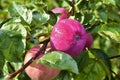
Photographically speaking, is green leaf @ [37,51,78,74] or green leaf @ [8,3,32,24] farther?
green leaf @ [8,3,32,24]

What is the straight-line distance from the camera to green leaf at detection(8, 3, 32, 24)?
1.13 meters

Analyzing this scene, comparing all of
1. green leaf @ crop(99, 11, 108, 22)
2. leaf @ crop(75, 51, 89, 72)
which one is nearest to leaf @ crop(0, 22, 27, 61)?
leaf @ crop(75, 51, 89, 72)

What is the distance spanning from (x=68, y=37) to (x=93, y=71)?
249mm

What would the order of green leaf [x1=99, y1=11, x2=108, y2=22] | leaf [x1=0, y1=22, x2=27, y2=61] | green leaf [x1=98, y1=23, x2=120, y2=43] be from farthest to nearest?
green leaf [x1=99, y1=11, x2=108, y2=22] < green leaf [x1=98, y1=23, x2=120, y2=43] < leaf [x1=0, y1=22, x2=27, y2=61]

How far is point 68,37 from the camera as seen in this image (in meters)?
1.09

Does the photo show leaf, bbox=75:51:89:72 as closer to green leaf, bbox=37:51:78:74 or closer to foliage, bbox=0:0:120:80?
foliage, bbox=0:0:120:80

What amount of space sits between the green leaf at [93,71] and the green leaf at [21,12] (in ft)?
0.90

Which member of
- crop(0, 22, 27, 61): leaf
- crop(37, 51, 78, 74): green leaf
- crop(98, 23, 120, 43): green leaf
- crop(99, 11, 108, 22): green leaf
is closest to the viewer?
crop(37, 51, 78, 74): green leaf

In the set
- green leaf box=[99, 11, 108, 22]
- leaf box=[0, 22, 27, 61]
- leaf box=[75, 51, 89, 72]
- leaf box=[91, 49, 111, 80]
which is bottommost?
leaf box=[91, 49, 111, 80]

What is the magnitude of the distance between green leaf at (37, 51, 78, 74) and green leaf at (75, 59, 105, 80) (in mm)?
261

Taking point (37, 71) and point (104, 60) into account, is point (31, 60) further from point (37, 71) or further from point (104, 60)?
point (104, 60)

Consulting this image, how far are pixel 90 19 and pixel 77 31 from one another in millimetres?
211

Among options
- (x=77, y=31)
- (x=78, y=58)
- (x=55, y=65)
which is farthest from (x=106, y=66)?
(x=55, y=65)

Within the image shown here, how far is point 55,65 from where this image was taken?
98 cm
